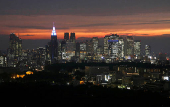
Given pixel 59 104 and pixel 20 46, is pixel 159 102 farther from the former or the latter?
pixel 20 46

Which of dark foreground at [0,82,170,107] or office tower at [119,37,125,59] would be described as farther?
office tower at [119,37,125,59]

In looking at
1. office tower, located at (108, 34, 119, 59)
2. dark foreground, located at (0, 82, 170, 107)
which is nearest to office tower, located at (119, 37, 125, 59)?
office tower, located at (108, 34, 119, 59)

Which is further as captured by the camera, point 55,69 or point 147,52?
point 147,52

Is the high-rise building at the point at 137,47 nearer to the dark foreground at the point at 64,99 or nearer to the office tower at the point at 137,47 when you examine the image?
the office tower at the point at 137,47

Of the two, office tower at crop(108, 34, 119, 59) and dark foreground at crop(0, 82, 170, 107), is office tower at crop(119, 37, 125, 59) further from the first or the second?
dark foreground at crop(0, 82, 170, 107)

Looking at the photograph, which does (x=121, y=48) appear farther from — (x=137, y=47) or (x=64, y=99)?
(x=64, y=99)

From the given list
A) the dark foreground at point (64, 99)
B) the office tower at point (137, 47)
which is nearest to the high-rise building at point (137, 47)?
the office tower at point (137, 47)

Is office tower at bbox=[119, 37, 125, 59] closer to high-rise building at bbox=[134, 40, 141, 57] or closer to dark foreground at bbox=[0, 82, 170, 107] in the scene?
high-rise building at bbox=[134, 40, 141, 57]

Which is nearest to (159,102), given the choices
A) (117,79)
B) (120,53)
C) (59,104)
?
(59,104)

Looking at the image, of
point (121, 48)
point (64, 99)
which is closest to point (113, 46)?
point (121, 48)

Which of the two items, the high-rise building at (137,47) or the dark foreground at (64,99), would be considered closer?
the dark foreground at (64,99)

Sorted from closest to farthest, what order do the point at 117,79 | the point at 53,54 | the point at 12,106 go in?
1. the point at 12,106
2. the point at 117,79
3. the point at 53,54
